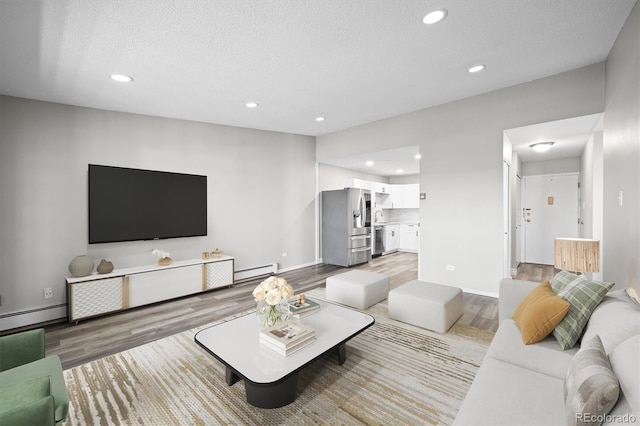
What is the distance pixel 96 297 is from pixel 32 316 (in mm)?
732

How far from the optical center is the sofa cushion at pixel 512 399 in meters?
1.13

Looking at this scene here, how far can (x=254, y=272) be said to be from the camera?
5.13 metres

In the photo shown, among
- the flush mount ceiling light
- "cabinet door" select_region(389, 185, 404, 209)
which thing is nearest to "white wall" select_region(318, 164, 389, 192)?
"cabinet door" select_region(389, 185, 404, 209)

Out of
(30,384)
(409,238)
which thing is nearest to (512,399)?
(30,384)

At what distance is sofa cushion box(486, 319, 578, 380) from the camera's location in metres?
1.50

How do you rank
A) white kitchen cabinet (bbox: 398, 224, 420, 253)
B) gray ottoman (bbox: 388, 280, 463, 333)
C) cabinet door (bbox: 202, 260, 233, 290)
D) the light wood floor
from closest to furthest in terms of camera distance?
the light wood floor < gray ottoman (bbox: 388, 280, 463, 333) < cabinet door (bbox: 202, 260, 233, 290) < white kitchen cabinet (bbox: 398, 224, 420, 253)

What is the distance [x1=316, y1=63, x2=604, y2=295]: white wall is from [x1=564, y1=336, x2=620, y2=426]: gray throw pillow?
3024 mm

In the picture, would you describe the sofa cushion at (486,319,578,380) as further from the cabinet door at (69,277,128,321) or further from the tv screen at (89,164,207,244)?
the tv screen at (89,164,207,244)

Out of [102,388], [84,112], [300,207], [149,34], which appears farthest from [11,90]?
[300,207]

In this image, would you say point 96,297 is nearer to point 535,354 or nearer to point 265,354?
point 265,354

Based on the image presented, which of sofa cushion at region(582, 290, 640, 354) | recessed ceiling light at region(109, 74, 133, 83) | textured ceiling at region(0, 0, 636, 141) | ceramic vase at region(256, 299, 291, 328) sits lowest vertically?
ceramic vase at region(256, 299, 291, 328)

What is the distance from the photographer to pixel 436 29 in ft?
7.68

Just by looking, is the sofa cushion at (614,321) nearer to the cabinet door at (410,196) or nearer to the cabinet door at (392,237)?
the cabinet door at (392,237)

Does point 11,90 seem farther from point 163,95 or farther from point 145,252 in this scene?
point 145,252
